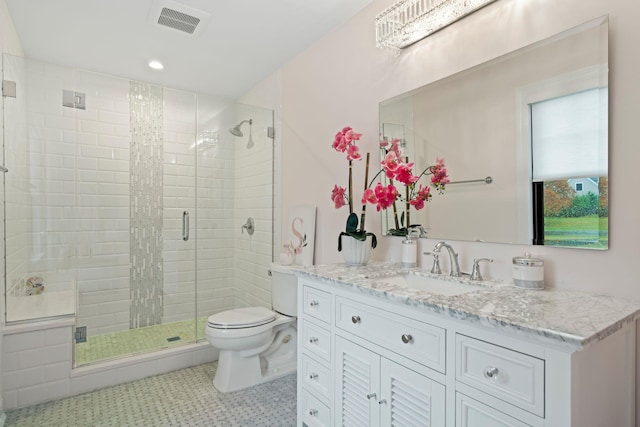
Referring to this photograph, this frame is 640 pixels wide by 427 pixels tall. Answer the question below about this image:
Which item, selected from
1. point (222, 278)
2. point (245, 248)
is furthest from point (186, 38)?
point (222, 278)

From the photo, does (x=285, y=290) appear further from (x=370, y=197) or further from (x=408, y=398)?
(x=408, y=398)

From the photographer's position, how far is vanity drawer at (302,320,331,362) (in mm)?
1572

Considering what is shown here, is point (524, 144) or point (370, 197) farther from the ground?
point (524, 144)

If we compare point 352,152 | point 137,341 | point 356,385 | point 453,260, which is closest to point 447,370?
point 356,385

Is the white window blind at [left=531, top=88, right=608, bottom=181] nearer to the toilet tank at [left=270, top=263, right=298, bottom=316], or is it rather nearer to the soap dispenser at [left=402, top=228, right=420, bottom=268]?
the soap dispenser at [left=402, top=228, right=420, bottom=268]

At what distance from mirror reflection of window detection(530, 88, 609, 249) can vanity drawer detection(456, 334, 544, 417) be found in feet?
1.87

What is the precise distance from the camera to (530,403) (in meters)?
0.87

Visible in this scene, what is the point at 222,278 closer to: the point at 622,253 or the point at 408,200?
the point at 408,200

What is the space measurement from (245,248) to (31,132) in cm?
176

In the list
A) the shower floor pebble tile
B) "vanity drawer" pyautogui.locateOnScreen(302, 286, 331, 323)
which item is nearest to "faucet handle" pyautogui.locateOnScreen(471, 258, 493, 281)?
"vanity drawer" pyautogui.locateOnScreen(302, 286, 331, 323)

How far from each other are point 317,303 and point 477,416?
81 centimetres

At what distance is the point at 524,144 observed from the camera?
4.53 feet

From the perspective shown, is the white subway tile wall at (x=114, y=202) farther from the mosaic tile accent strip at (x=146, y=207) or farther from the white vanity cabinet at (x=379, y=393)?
the white vanity cabinet at (x=379, y=393)

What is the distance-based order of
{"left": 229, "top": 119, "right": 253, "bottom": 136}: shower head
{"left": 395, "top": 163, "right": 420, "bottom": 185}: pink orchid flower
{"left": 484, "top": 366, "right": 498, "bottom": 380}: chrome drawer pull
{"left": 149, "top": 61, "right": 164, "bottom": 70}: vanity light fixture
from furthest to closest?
{"left": 229, "top": 119, "right": 253, "bottom": 136}: shower head
{"left": 149, "top": 61, "right": 164, "bottom": 70}: vanity light fixture
{"left": 395, "top": 163, "right": 420, "bottom": 185}: pink orchid flower
{"left": 484, "top": 366, "right": 498, "bottom": 380}: chrome drawer pull
